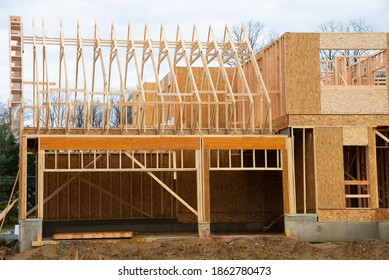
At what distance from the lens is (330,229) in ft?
72.1

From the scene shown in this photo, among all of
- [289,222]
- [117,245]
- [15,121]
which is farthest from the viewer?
[15,121]

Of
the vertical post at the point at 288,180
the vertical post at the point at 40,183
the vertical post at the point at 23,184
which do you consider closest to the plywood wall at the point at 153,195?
the vertical post at the point at 288,180

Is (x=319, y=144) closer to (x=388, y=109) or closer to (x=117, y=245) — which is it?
(x=388, y=109)

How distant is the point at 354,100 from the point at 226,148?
Answer: 16.0 ft

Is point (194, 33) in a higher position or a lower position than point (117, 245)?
higher

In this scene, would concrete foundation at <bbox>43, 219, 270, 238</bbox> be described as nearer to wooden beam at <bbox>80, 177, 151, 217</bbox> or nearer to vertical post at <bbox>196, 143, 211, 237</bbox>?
wooden beam at <bbox>80, 177, 151, 217</bbox>

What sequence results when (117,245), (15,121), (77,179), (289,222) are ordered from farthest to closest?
(77,179), (15,121), (289,222), (117,245)

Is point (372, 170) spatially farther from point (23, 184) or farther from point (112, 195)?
point (23, 184)

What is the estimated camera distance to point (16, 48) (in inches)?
932

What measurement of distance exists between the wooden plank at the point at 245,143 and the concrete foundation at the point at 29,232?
5.88 metres

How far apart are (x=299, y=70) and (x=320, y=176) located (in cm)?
371

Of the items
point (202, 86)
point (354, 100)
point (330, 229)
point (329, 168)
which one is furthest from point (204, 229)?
point (202, 86)

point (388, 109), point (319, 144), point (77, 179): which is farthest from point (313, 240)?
point (77, 179)

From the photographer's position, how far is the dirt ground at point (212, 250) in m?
18.0
